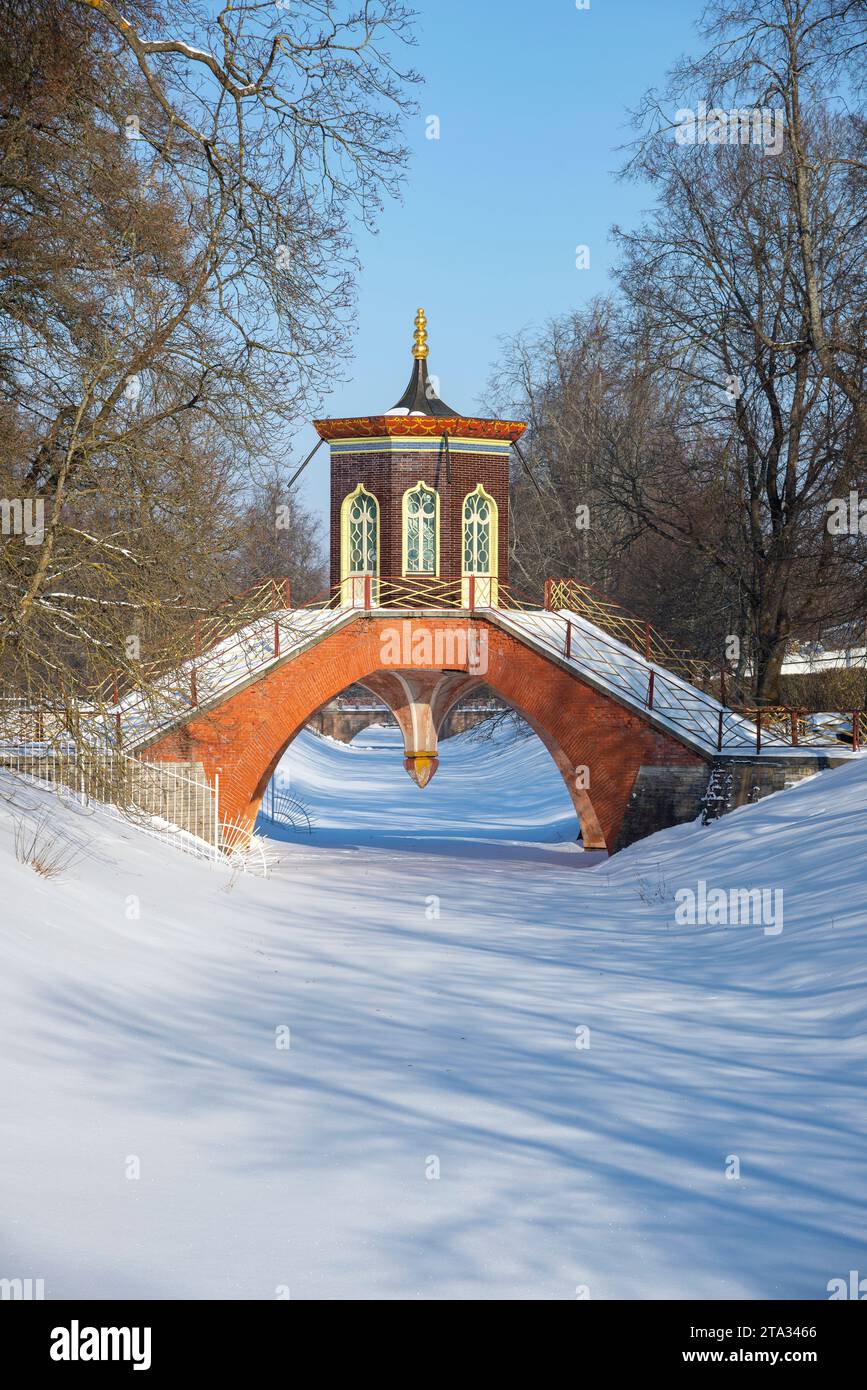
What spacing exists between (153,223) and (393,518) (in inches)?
524

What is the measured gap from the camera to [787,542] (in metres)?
25.2

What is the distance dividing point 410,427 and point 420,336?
3533 mm

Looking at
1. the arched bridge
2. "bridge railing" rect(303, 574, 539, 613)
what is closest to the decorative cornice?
"bridge railing" rect(303, 574, 539, 613)

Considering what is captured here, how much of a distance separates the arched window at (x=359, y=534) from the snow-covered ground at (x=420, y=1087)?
10.0 meters

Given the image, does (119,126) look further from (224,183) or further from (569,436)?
(569,436)

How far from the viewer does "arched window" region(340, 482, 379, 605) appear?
2711 centimetres

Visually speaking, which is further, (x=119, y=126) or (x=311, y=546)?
(x=311, y=546)

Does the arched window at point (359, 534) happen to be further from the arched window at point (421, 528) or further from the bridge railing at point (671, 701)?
the bridge railing at point (671, 701)

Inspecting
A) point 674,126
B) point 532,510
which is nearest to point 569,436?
point 532,510

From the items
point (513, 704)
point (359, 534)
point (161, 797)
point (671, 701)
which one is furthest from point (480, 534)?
point (161, 797)

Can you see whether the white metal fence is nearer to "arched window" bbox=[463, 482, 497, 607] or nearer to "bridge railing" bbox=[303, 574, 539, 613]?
"bridge railing" bbox=[303, 574, 539, 613]

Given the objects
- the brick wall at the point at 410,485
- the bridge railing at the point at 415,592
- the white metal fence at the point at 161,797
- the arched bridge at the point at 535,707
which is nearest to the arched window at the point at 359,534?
the brick wall at the point at 410,485

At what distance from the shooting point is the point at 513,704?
24.5 metres
